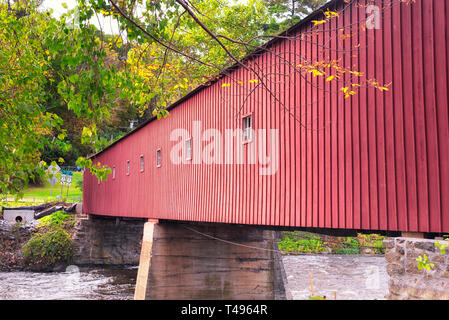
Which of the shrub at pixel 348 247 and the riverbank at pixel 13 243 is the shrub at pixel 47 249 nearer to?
A: the riverbank at pixel 13 243

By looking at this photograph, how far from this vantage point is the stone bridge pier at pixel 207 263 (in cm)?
1190


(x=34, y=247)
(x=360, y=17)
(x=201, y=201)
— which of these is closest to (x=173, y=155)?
(x=201, y=201)

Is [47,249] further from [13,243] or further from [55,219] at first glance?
[55,219]

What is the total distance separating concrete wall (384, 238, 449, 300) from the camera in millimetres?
5328

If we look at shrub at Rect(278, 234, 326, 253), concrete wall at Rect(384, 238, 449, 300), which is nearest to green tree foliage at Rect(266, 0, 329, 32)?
shrub at Rect(278, 234, 326, 253)

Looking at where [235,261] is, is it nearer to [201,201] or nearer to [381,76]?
[201,201]

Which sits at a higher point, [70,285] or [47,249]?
[47,249]

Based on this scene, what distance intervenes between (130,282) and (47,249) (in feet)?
15.4

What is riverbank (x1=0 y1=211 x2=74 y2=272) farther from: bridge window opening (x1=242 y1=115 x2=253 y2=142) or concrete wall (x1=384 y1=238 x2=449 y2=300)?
concrete wall (x1=384 y1=238 x2=449 y2=300)

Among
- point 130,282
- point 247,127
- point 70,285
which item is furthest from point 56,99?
point 130,282

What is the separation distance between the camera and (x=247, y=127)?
9.95 metres

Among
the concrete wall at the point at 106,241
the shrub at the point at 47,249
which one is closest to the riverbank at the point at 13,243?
the shrub at the point at 47,249

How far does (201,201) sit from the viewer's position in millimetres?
11406
